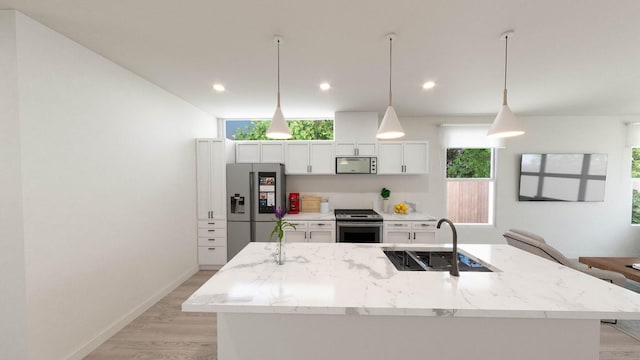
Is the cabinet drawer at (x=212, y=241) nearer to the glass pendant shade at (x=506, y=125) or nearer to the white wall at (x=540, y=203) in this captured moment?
the white wall at (x=540, y=203)

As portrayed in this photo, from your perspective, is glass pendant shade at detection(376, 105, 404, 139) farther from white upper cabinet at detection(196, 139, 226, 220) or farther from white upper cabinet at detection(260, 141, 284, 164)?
white upper cabinet at detection(196, 139, 226, 220)

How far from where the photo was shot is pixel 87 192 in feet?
7.07

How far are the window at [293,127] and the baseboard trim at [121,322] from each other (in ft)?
8.89

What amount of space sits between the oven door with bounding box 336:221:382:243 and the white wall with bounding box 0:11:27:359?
10.2 ft

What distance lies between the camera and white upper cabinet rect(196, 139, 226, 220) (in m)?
3.90

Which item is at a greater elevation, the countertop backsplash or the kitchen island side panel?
the countertop backsplash

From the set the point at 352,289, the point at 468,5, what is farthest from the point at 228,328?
the point at 468,5

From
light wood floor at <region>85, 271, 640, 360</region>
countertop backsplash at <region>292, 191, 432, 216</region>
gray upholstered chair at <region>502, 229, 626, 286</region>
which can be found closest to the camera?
light wood floor at <region>85, 271, 640, 360</region>

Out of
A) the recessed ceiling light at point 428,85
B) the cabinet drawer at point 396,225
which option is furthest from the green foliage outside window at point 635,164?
the recessed ceiling light at point 428,85

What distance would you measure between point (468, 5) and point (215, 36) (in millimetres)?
1849

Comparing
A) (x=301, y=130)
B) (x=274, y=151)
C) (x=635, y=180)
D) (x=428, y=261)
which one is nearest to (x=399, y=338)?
(x=428, y=261)

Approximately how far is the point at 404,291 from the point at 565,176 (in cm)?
494

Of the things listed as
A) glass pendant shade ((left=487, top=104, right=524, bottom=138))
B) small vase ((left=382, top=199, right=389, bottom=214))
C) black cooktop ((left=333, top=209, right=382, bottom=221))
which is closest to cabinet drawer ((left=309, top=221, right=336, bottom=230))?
black cooktop ((left=333, top=209, right=382, bottom=221))

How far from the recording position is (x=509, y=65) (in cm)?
243
